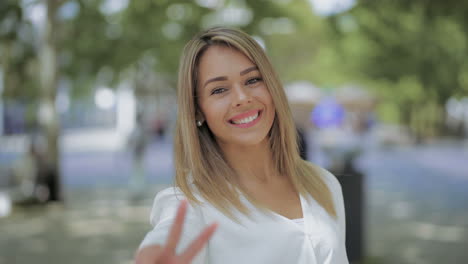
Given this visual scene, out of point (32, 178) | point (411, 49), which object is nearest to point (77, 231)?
point (32, 178)

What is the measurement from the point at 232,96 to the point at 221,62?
0.12 meters

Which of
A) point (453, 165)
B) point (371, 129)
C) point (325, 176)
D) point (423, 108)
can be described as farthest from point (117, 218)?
point (371, 129)

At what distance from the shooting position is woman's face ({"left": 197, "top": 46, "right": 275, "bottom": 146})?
63.5 inches

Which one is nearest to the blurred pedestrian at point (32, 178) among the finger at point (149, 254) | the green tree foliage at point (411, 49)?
the green tree foliage at point (411, 49)

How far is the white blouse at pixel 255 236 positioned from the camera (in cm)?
145

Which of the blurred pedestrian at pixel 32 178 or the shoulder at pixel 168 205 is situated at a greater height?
the shoulder at pixel 168 205

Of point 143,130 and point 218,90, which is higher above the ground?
point 218,90

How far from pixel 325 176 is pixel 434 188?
991 cm

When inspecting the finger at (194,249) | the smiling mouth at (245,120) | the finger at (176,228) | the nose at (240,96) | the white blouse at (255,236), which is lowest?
the white blouse at (255,236)

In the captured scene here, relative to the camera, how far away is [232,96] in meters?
1.61

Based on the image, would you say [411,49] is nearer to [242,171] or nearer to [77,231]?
[77,231]

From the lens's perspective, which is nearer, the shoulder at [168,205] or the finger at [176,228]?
the finger at [176,228]

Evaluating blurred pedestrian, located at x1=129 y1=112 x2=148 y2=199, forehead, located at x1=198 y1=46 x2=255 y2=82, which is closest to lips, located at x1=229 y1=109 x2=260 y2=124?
forehead, located at x1=198 y1=46 x2=255 y2=82

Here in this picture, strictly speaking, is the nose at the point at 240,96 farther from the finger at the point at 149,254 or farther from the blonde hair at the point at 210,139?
the finger at the point at 149,254
